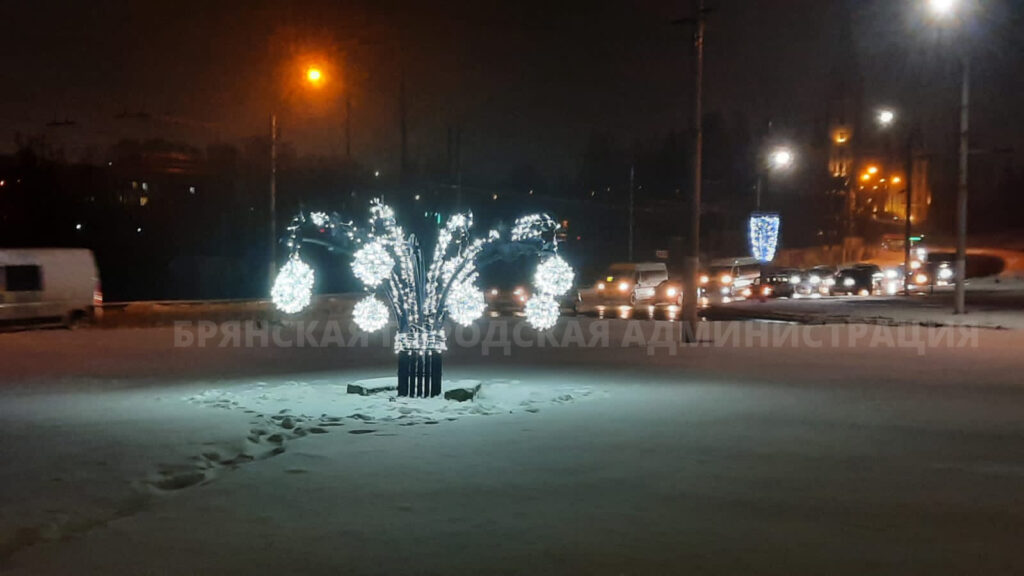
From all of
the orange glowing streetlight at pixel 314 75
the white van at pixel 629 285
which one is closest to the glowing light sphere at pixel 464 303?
the orange glowing streetlight at pixel 314 75

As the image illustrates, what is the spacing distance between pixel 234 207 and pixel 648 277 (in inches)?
1662

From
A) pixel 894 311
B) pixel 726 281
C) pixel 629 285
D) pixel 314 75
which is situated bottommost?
pixel 894 311

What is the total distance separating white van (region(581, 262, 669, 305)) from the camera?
4712 cm

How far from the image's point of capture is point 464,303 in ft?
51.2

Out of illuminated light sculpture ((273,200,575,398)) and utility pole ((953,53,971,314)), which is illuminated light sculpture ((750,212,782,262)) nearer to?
utility pole ((953,53,971,314))

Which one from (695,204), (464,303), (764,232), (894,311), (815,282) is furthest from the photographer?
(815,282)

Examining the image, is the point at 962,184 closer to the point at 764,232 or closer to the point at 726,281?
the point at 764,232

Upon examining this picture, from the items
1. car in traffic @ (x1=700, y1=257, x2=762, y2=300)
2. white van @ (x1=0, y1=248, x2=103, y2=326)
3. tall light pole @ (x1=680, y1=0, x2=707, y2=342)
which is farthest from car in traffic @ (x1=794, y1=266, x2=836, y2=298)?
white van @ (x1=0, y1=248, x2=103, y2=326)

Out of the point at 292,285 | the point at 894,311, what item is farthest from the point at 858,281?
the point at 292,285

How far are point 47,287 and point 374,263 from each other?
62.4 feet

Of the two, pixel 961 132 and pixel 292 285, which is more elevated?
pixel 961 132

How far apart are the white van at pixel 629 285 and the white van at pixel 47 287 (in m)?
23.4

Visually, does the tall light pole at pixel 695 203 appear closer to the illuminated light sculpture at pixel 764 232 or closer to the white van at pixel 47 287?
the white van at pixel 47 287

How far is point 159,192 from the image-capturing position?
79.8 metres
